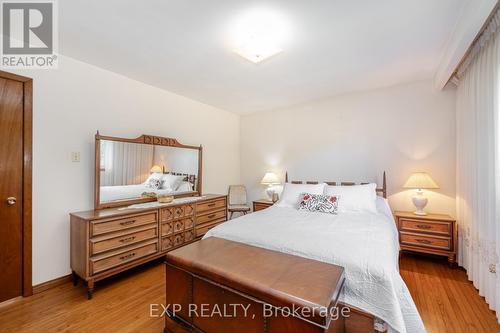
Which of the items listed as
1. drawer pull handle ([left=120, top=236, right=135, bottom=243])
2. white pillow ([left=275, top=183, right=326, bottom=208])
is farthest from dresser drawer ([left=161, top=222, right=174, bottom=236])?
white pillow ([left=275, top=183, right=326, bottom=208])

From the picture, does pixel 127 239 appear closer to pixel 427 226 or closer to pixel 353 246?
pixel 353 246

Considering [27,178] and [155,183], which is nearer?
[27,178]

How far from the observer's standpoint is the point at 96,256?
2.08 meters

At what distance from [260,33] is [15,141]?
96.7 inches

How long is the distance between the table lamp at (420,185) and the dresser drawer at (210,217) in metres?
2.73

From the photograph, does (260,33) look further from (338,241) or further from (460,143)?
(460,143)

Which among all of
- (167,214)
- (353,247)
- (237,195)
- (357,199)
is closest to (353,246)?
(353,247)

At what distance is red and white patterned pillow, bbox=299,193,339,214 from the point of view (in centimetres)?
262

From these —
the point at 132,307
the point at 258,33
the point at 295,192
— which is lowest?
the point at 132,307

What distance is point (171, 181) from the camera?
326cm

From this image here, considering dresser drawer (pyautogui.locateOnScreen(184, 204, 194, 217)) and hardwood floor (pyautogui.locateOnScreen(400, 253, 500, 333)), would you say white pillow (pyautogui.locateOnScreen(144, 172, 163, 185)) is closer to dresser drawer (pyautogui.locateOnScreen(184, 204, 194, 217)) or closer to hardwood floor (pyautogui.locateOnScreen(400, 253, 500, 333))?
dresser drawer (pyautogui.locateOnScreen(184, 204, 194, 217))

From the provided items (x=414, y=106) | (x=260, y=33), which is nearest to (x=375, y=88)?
(x=414, y=106)

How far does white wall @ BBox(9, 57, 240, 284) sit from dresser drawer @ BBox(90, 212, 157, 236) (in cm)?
52

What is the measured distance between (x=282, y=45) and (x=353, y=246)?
189cm
